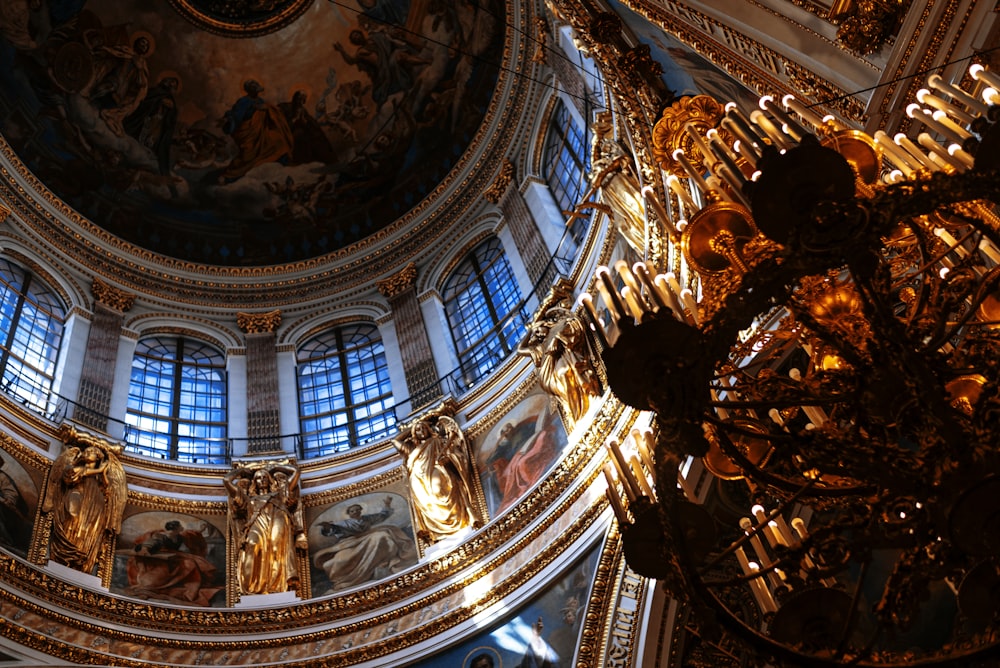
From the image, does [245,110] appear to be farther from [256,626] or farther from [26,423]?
[256,626]

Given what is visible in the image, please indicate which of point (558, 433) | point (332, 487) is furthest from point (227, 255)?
point (558, 433)

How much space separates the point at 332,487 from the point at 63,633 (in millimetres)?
4364

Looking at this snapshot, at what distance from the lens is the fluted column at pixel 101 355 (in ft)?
54.1

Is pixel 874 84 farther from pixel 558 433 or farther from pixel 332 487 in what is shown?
pixel 332 487

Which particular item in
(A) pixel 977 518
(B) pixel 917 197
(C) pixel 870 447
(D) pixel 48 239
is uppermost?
(D) pixel 48 239

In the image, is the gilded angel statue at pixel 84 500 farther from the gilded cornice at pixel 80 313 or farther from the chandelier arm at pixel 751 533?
the chandelier arm at pixel 751 533

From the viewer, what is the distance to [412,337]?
18953 millimetres

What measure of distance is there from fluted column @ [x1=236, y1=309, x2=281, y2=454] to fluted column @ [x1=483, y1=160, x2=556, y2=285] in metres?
4.57

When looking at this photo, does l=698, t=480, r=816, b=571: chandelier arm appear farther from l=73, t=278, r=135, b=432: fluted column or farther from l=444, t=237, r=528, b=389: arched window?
l=73, t=278, r=135, b=432: fluted column

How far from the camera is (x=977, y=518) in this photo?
5664 mm

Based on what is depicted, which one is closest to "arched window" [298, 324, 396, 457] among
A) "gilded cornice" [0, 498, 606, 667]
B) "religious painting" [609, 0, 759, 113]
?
"gilded cornice" [0, 498, 606, 667]

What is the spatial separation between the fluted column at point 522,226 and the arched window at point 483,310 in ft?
1.69

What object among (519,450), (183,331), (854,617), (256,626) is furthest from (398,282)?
(854,617)

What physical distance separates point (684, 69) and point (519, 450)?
223 inches
